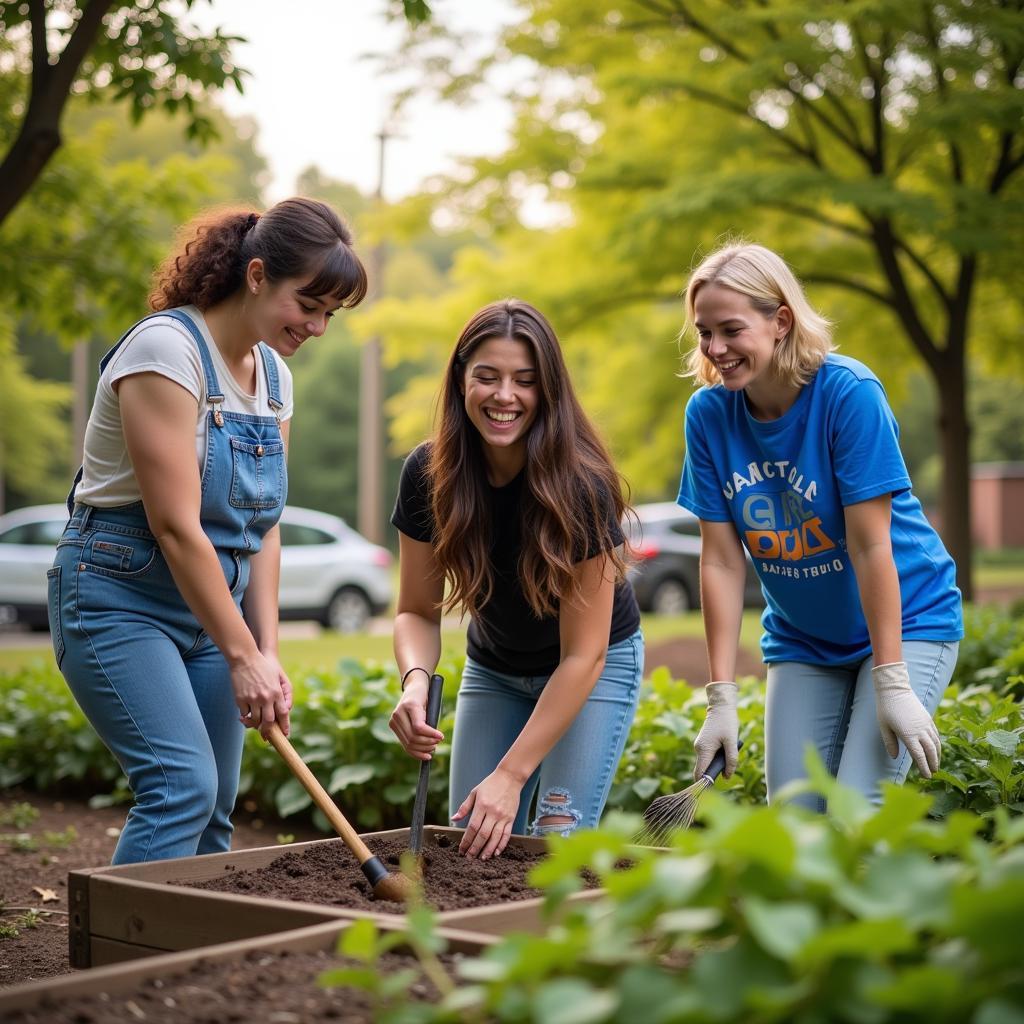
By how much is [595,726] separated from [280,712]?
2.99 feet

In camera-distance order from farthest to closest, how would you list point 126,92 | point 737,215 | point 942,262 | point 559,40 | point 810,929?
point 942,262 < point 559,40 < point 737,215 < point 126,92 < point 810,929

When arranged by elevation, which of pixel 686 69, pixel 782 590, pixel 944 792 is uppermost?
pixel 686 69

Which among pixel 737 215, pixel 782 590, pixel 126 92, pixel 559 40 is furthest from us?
pixel 559 40

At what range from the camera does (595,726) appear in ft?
11.1

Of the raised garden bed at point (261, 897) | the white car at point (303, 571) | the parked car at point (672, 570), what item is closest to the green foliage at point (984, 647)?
the raised garden bed at point (261, 897)

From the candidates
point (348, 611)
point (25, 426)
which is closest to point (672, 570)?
point (348, 611)

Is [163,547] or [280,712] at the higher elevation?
[163,547]

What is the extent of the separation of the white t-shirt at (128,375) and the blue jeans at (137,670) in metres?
0.07

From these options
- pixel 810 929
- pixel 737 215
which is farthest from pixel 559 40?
pixel 810 929

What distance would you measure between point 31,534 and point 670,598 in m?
8.51

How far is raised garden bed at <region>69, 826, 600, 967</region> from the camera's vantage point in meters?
2.27

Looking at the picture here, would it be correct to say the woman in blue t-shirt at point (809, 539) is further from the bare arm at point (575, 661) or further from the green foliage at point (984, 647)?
the green foliage at point (984, 647)

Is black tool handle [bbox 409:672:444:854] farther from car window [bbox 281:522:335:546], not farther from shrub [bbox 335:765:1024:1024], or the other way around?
car window [bbox 281:522:335:546]

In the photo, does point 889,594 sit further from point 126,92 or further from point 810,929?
point 126,92
